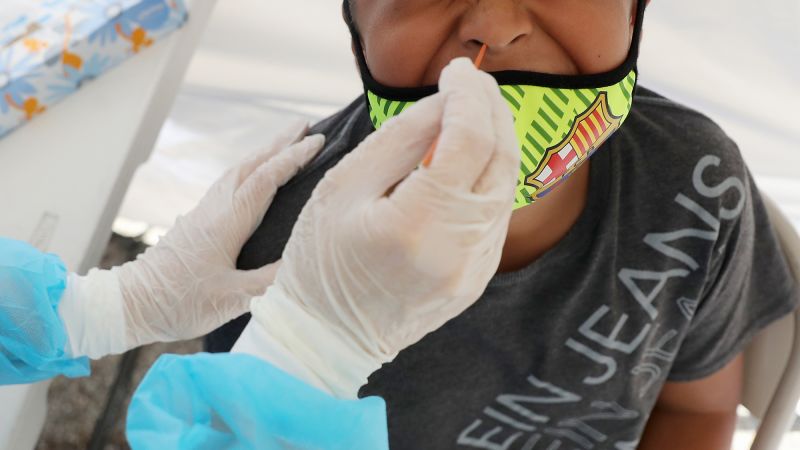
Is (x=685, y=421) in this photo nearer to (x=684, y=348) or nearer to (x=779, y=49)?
(x=684, y=348)

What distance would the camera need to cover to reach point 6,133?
4.06ft

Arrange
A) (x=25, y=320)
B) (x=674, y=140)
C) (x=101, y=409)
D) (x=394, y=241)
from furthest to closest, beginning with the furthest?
1. (x=101, y=409)
2. (x=674, y=140)
3. (x=25, y=320)
4. (x=394, y=241)

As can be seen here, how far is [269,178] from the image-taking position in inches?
44.4

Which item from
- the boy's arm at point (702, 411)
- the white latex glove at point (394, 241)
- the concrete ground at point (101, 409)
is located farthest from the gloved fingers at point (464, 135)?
the concrete ground at point (101, 409)

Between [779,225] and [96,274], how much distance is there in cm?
92

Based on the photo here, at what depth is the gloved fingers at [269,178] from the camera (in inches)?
44.4

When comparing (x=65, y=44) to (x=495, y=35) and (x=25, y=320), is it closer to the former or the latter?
(x=25, y=320)

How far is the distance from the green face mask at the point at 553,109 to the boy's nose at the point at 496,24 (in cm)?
3

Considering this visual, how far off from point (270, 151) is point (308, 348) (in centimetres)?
49

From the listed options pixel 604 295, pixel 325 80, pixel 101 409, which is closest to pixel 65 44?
pixel 325 80

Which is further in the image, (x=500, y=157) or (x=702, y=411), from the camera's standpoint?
(x=702, y=411)

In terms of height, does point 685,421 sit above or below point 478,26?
below

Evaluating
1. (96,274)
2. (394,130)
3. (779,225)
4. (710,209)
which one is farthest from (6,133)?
(779,225)

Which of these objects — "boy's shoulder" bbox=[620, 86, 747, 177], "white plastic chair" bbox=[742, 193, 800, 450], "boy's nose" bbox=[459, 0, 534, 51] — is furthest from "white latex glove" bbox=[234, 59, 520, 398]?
"white plastic chair" bbox=[742, 193, 800, 450]
